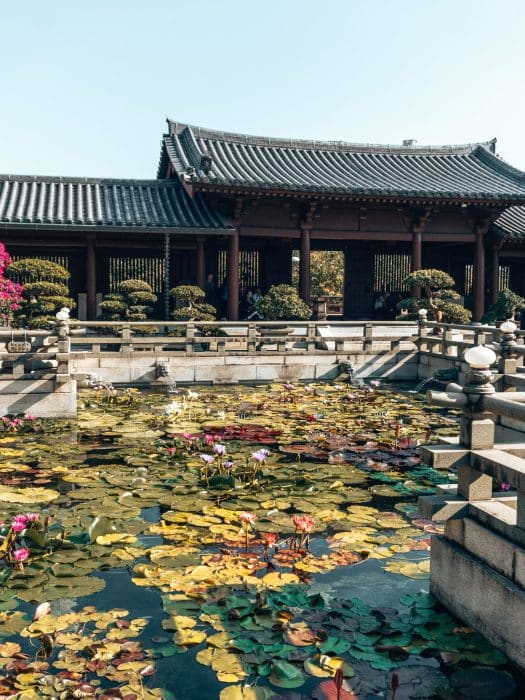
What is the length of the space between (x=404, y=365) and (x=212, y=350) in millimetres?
4461

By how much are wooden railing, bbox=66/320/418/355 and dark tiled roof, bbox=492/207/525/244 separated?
6409mm

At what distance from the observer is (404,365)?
16.6 meters

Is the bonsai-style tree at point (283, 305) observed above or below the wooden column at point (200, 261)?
below

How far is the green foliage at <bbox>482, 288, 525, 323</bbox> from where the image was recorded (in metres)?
20.7

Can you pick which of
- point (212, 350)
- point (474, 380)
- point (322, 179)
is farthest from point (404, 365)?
point (474, 380)

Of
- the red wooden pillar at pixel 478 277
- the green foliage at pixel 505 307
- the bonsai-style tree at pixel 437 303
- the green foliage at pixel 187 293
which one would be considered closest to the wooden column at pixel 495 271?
the red wooden pillar at pixel 478 277

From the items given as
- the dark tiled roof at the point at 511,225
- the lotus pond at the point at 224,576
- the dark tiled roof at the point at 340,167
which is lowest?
the lotus pond at the point at 224,576

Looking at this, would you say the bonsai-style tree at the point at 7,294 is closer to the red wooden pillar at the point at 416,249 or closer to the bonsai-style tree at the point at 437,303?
the bonsai-style tree at the point at 437,303

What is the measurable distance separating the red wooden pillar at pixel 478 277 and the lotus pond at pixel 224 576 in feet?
42.2

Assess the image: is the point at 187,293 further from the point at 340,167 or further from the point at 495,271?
the point at 495,271

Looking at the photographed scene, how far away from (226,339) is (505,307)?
366 inches

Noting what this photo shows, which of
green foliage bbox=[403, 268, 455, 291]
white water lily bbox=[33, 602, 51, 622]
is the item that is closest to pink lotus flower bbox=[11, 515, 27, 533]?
white water lily bbox=[33, 602, 51, 622]

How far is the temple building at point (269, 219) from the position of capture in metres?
18.9

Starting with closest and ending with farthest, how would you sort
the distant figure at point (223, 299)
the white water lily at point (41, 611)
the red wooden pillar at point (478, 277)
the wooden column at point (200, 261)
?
the white water lily at point (41, 611)
the wooden column at point (200, 261)
the distant figure at point (223, 299)
the red wooden pillar at point (478, 277)
